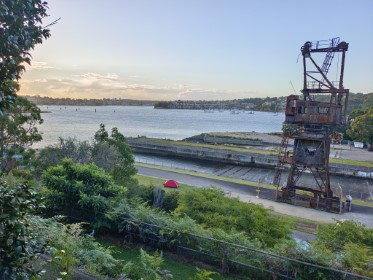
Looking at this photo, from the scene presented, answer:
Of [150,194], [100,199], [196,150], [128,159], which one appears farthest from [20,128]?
[196,150]

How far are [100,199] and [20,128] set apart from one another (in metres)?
16.2

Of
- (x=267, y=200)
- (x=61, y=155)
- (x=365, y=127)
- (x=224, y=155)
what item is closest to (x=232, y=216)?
(x=267, y=200)

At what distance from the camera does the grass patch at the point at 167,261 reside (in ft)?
28.2

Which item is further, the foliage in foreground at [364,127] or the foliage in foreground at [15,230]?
the foliage in foreground at [364,127]

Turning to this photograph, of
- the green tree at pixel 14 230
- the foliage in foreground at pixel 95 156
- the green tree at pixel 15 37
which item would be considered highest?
the green tree at pixel 15 37

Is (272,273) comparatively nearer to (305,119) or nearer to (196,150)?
(305,119)

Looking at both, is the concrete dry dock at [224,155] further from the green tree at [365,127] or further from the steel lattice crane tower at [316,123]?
the green tree at [365,127]

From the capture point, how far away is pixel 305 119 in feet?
74.7

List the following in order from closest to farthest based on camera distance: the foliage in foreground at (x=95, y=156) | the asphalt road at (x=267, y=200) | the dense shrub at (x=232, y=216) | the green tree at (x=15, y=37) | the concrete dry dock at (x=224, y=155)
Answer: the green tree at (x=15, y=37), the dense shrub at (x=232, y=216), the foliage in foreground at (x=95, y=156), the asphalt road at (x=267, y=200), the concrete dry dock at (x=224, y=155)

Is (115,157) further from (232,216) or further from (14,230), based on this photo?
(14,230)

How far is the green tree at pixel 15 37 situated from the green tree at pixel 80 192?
7.66 metres

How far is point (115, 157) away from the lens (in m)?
19.7

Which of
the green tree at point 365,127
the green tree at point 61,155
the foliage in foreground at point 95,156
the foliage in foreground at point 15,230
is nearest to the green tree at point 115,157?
the foliage in foreground at point 95,156

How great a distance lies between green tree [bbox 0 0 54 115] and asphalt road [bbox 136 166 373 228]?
13591mm
